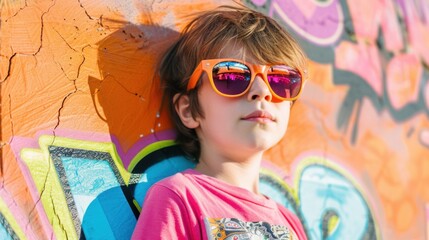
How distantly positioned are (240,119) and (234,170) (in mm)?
189

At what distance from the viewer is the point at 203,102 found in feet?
8.16

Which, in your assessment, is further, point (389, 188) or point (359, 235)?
point (389, 188)

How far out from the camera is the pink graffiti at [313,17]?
315 centimetres

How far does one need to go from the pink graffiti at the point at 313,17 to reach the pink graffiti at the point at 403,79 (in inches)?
15.3

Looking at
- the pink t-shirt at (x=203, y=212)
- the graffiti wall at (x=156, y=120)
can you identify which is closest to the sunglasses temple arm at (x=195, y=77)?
the graffiti wall at (x=156, y=120)

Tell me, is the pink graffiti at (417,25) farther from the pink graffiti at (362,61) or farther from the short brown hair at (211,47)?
the short brown hair at (211,47)

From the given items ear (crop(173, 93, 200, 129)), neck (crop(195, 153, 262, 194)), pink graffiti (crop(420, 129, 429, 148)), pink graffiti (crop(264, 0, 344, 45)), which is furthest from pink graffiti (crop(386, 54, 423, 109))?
ear (crop(173, 93, 200, 129))

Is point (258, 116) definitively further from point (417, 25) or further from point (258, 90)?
point (417, 25)

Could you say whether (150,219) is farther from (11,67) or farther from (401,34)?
(401,34)

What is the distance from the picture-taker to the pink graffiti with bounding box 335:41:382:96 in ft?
11.1

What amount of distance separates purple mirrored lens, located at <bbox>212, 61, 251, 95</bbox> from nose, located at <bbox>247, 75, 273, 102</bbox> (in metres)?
0.03

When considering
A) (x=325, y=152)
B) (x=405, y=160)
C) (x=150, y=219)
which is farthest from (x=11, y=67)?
(x=405, y=160)

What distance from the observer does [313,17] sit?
3.29 metres

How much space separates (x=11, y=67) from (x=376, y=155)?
1819 mm
